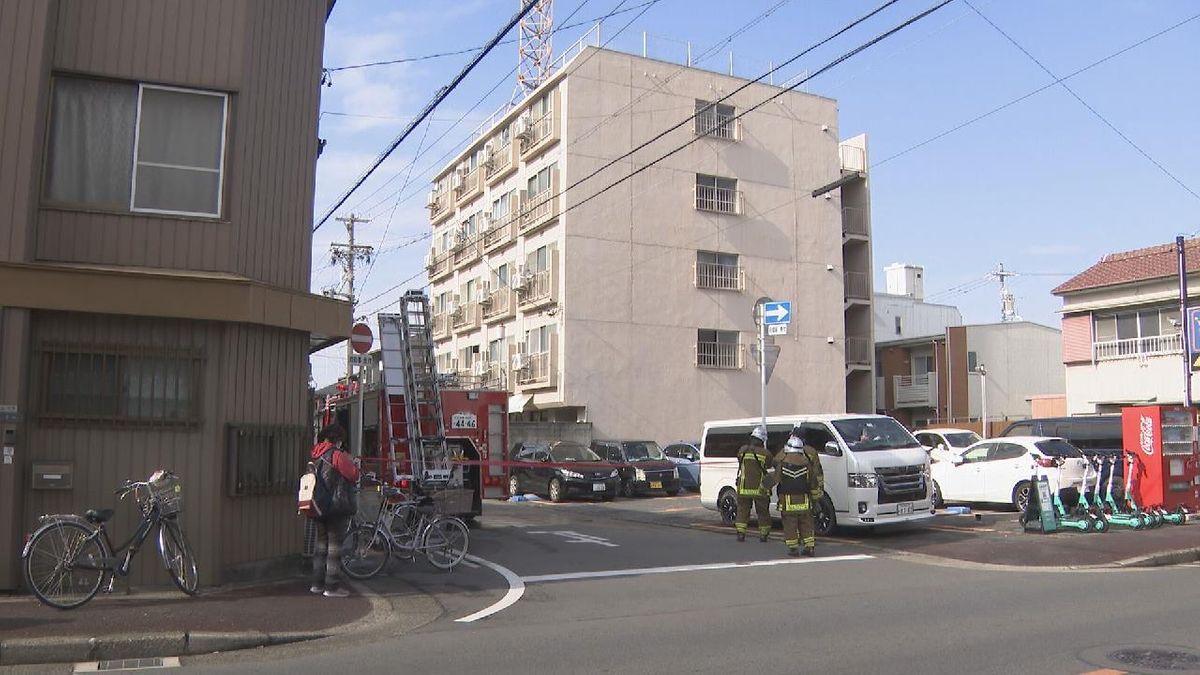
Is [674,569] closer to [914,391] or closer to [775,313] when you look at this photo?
[775,313]

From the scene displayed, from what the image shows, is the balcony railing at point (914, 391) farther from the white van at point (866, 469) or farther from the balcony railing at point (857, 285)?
the white van at point (866, 469)

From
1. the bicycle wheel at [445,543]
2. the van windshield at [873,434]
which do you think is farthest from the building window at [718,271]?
the bicycle wheel at [445,543]

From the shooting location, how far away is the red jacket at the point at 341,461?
1069 cm

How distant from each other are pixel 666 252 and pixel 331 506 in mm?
29486

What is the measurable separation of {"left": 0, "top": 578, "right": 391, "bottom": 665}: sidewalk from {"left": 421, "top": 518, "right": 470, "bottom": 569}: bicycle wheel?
185cm

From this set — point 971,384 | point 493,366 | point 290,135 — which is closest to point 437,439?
point 290,135

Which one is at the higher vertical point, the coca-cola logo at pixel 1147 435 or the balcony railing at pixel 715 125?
the balcony railing at pixel 715 125

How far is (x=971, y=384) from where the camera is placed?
47.0 metres

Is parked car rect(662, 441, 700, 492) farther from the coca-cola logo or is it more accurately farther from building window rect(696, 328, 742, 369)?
the coca-cola logo

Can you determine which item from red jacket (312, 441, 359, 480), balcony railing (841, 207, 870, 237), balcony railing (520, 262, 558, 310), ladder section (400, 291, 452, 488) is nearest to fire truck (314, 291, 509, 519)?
ladder section (400, 291, 452, 488)

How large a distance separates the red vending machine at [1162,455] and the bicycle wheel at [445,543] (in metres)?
12.3

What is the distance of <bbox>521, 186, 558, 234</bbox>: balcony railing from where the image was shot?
3812 cm

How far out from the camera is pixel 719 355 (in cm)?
4003

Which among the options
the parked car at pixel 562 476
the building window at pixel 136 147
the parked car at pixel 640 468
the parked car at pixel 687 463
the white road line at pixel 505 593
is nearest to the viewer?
the white road line at pixel 505 593
